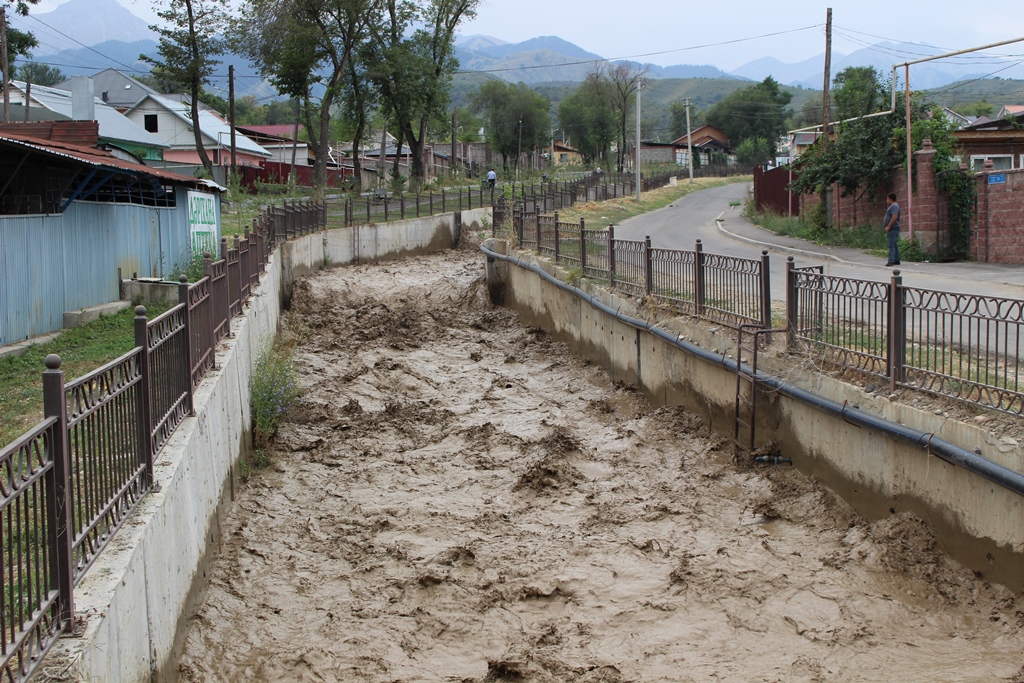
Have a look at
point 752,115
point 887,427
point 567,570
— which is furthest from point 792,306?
point 752,115

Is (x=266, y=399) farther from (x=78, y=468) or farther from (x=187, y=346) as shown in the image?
(x=78, y=468)

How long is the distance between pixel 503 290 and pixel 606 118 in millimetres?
78682

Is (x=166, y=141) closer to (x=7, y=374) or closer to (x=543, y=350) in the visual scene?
(x=543, y=350)

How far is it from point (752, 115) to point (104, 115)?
82.7 metres

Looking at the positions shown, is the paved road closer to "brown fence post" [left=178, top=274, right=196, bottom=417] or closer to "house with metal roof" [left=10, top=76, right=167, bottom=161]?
"brown fence post" [left=178, top=274, right=196, bottom=417]

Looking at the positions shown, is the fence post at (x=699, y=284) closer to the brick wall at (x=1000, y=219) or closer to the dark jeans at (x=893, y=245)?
the dark jeans at (x=893, y=245)

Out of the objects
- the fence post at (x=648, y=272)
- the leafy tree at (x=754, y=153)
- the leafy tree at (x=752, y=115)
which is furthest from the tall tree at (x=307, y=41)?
the leafy tree at (x=752, y=115)

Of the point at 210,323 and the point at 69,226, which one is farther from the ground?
the point at 69,226

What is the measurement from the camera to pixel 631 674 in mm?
6430

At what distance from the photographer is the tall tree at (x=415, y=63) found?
5359cm

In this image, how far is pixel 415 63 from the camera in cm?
5416

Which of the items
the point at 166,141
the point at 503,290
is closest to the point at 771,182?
the point at 503,290

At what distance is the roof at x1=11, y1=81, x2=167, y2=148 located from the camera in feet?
163

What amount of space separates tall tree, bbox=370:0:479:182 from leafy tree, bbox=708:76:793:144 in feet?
202
